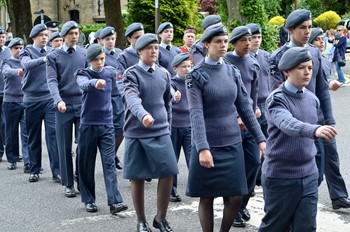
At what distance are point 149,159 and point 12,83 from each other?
4991 millimetres

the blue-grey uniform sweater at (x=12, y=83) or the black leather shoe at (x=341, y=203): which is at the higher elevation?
the blue-grey uniform sweater at (x=12, y=83)

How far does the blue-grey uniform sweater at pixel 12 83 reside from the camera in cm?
1077

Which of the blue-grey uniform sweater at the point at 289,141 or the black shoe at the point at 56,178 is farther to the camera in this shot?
the black shoe at the point at 56,178

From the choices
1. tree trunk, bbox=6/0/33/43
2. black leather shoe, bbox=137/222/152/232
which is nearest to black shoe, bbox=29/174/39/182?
black leather shoe, bbox=137/222/152/232

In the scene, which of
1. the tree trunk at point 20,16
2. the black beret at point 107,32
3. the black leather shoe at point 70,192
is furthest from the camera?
the tree trunk at point 20,16

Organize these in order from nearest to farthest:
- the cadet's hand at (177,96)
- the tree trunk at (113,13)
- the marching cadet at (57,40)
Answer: the cadet's hand at (177,96) → the marching cadet at (57,40) → the tree trunk at (113,13)

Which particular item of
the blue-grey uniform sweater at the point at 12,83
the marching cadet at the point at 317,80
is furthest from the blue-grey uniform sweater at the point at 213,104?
the blue-grey uniform sweater at the point at 12,83

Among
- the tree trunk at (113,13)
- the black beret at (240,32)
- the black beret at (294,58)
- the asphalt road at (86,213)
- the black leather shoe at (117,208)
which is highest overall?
the tree trunk at (113,13)

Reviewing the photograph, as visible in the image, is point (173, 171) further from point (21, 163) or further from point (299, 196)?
point (21, 163)

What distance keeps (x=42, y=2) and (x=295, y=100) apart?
56.4 metres

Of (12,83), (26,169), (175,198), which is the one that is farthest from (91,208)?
(12,83)

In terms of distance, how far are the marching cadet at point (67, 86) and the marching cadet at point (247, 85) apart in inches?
90.5

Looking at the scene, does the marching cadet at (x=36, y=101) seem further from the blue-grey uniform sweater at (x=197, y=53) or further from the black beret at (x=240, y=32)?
the black beret at (x=240, y=32)

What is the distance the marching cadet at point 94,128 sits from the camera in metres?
7.72
